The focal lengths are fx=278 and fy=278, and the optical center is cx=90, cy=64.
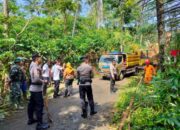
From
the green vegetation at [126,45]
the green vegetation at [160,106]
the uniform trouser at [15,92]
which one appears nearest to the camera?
the green vegetation at [126,45]

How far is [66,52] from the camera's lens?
72.6ft

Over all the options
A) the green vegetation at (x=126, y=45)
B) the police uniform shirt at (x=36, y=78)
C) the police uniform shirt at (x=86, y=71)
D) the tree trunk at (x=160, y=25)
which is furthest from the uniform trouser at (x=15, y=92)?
the tree trunk at (x=160, y=25)

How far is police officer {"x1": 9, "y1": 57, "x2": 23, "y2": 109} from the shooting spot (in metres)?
10.4

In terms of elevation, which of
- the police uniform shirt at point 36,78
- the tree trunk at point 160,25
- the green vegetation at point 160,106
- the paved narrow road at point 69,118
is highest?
the tree trunk at point 160,25

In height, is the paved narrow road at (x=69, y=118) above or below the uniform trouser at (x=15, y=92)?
below

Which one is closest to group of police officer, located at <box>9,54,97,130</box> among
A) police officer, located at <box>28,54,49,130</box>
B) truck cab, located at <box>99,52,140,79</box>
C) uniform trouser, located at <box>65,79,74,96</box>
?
police officer, located at <box>28,54,49,130</box>

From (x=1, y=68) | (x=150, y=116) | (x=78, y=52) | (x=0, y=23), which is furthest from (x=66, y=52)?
(x=150, y=116)

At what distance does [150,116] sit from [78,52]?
1718cm

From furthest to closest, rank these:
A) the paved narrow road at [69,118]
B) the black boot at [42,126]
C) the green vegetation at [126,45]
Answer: the paved narrow road at [69,118] → the black boot at [42,126] → the green vegetation at [126,45]

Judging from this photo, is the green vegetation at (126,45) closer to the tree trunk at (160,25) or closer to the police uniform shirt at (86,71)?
the tree trunk at (160,25)

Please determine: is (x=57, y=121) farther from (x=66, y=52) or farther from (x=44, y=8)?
(x=66, y=52)

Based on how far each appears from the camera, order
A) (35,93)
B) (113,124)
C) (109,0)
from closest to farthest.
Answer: (35,93), (113,124), (109,0)

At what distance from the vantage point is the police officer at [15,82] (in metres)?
10.4

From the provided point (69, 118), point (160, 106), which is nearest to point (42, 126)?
point (69, 118)
